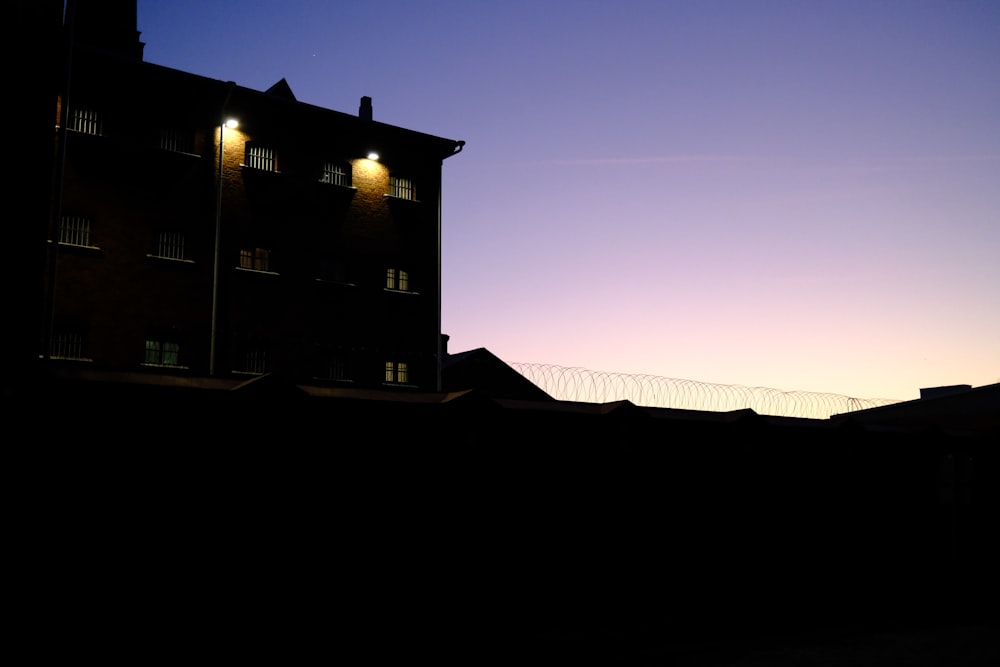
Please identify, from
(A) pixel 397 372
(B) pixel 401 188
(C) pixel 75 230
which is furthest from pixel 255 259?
(B) pixel 401 188

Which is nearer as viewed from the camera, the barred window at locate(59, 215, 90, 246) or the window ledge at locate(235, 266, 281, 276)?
the barred window at locate(59, 215, 90, 246)

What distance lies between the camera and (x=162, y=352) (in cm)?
2233

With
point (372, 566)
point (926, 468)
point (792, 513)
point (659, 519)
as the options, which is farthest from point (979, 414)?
point (372, 566)

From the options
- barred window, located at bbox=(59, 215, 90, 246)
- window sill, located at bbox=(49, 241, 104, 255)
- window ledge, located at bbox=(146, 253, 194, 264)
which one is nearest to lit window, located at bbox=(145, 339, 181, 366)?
window ledge, located at bbox=(146, 253, 194, 264)

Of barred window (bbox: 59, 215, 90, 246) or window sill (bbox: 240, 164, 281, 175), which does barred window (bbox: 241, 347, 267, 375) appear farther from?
window sill (bbox: 240, 164, 281, 175)

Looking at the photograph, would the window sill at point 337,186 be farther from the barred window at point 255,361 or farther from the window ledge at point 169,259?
the barred window at point 255,361

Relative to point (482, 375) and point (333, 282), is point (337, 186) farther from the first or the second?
point (482, 375)

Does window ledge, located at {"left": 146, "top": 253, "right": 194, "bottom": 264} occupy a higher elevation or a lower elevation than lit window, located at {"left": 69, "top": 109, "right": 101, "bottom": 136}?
lower

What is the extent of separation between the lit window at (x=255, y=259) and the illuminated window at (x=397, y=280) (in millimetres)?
3955

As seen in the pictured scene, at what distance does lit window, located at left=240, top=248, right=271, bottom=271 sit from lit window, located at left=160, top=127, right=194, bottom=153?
127 inches

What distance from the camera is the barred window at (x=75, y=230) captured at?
21.4 m

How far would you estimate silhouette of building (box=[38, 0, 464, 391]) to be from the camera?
21.7 meters

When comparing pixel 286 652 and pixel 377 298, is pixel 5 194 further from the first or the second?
pixel 377 298

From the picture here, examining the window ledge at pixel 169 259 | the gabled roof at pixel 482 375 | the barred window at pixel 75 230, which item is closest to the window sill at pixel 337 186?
the window ledge at pixel 169 259
